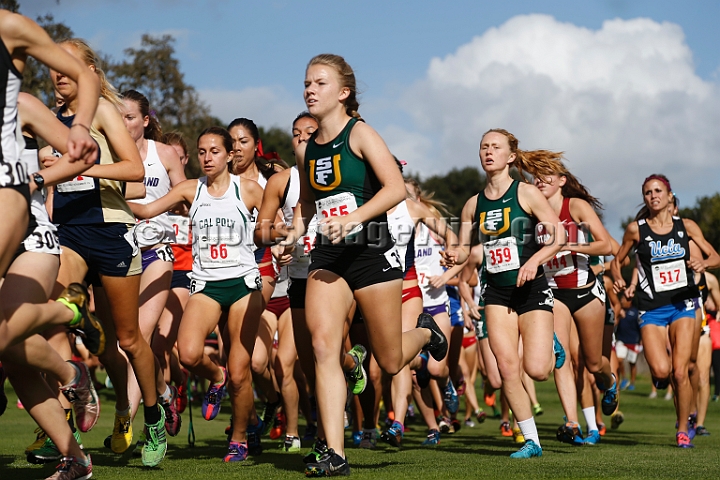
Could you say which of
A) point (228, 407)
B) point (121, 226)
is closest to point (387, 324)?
point (121, 226)

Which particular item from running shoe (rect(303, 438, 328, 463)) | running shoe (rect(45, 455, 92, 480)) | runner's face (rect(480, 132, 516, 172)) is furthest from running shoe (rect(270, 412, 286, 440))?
running shoe (rect(45, 455, 92, 480))

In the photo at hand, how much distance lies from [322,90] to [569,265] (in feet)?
15.2

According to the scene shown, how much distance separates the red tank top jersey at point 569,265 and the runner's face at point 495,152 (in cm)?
177

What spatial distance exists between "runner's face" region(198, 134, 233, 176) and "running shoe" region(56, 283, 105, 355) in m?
2.54

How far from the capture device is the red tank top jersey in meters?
9.49

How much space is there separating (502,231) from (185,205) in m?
2.76

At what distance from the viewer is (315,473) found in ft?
18.0

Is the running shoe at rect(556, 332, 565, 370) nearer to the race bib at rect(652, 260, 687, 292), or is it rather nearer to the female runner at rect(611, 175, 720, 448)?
the female runner at rect(611, 175, 720, 448)

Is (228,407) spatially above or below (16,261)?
below

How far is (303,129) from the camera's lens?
8633 mm

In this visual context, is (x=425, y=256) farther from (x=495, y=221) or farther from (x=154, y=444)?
(x=154, y=444)

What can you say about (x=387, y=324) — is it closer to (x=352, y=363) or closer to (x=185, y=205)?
(x=352, y=363)

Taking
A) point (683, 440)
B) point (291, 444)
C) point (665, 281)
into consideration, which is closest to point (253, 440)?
point (291, 444)

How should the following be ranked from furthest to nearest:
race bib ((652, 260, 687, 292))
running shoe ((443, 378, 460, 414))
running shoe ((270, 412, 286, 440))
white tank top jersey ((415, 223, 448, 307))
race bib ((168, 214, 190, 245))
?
running shoe ((443, 378, 460, 414)) → white tank top jersey ((415, 223, 448, 307)) → running shoe ((270, 412, 286, 440)) → race bib ((652, 260, 687, 292)) → race bib ((168, 214, 190, 245))
